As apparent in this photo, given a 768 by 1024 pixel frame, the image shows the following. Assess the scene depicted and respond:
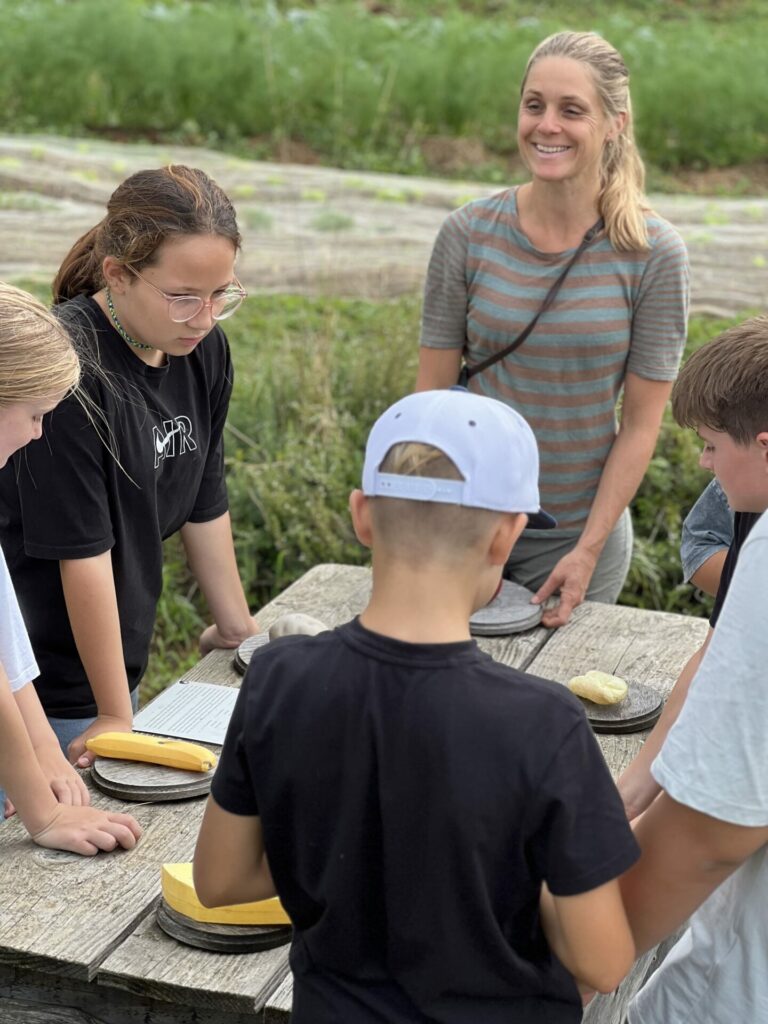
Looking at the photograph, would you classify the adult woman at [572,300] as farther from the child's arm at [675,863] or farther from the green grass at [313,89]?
the green grass at [313,89]

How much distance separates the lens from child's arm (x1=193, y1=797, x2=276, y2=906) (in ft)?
5.23

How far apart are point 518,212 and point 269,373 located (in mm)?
2371

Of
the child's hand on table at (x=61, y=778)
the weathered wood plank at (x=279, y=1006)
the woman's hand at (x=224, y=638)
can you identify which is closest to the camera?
the weathered wood plank at (x=279, y=1006)

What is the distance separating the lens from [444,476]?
147cm

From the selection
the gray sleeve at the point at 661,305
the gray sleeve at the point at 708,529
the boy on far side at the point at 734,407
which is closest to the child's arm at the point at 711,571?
the gray sleeve at the point at 708,529

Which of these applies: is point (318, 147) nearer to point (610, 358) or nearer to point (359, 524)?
point (610, 358)

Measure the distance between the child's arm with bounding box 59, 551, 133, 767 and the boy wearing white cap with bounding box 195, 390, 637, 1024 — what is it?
42.9 inches

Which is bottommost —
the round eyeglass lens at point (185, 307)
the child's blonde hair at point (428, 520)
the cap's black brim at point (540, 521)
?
the round eyeglass lens at point (185, 307)

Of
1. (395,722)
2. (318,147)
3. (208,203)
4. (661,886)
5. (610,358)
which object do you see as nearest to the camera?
(395,722)

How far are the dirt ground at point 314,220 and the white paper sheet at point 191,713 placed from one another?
4526mm

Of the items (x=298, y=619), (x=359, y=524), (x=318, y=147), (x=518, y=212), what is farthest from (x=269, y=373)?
(x=318, y=147)

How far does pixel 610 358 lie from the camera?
3.40 meters

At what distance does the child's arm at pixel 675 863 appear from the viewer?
5.01 feet

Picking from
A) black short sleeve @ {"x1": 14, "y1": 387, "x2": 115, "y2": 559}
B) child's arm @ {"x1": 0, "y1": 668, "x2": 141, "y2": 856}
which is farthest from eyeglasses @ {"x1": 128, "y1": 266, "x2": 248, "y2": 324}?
child's arm @ {"x1": 0, "y1": 668, "x2": 141, "y2": 856}
